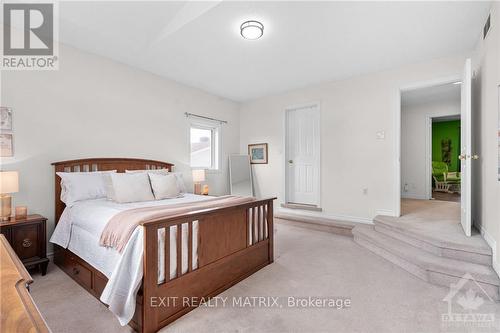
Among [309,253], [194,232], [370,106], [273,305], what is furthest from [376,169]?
[194,232]

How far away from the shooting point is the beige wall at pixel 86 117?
9.46 ft

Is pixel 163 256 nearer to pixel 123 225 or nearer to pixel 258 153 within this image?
pixel 123 225

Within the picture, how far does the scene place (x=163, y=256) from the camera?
1.84 metres

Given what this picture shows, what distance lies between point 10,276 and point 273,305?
177 centimetres

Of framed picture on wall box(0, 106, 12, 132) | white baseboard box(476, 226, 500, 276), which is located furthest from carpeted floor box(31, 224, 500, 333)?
framed picture on wall box(0, 106, 12, 132)

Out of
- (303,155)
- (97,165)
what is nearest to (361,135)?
(303,155)

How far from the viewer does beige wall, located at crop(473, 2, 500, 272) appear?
7.62 feet

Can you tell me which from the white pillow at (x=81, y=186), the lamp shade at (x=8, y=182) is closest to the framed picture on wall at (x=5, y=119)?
the lamp shade at (x=8, y=182)

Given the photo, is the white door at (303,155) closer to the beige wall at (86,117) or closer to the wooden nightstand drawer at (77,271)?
the beige wall at (86,117)

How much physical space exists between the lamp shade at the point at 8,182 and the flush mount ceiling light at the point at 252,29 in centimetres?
286

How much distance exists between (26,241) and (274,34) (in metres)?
3.53

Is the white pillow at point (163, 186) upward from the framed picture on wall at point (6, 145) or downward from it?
downward

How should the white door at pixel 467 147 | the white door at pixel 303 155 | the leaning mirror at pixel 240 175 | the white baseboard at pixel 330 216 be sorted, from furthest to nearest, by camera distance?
the leaning mirror at pixel 240 175 → the white door at pixel 303 155 → the white baseboard at pixel 330 216 → the white door at pixel 467 147

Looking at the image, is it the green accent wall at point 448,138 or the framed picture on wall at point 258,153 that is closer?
the framed picture on wall at point 258,153
